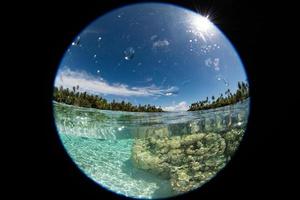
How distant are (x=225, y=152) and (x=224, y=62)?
5.27 ft

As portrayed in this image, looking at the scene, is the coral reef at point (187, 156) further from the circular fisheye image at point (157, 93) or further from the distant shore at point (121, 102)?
the distant shore at point (121, 102)

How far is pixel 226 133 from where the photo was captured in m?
5.42

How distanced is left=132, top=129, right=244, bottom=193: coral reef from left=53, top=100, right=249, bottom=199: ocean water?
16 cm

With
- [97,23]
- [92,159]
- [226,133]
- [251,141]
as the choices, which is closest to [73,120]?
[92,159]

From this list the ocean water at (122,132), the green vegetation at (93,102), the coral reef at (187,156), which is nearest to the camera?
the ocean water at (122,132)

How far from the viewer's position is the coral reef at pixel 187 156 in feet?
16.5

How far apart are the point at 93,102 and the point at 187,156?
204 cm

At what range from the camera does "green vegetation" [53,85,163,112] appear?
5164 millimetres

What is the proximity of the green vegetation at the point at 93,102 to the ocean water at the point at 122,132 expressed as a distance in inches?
6.7

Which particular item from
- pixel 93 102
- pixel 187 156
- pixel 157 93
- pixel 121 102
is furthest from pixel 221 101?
pixel 93 102

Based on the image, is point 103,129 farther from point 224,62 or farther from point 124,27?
point 224,62

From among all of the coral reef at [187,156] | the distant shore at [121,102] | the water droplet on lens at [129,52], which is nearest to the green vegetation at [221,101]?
the distant shore at [121,102]

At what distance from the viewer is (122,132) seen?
282 inches

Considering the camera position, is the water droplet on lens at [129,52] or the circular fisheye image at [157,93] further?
the water droplet on lens at [129,52]
